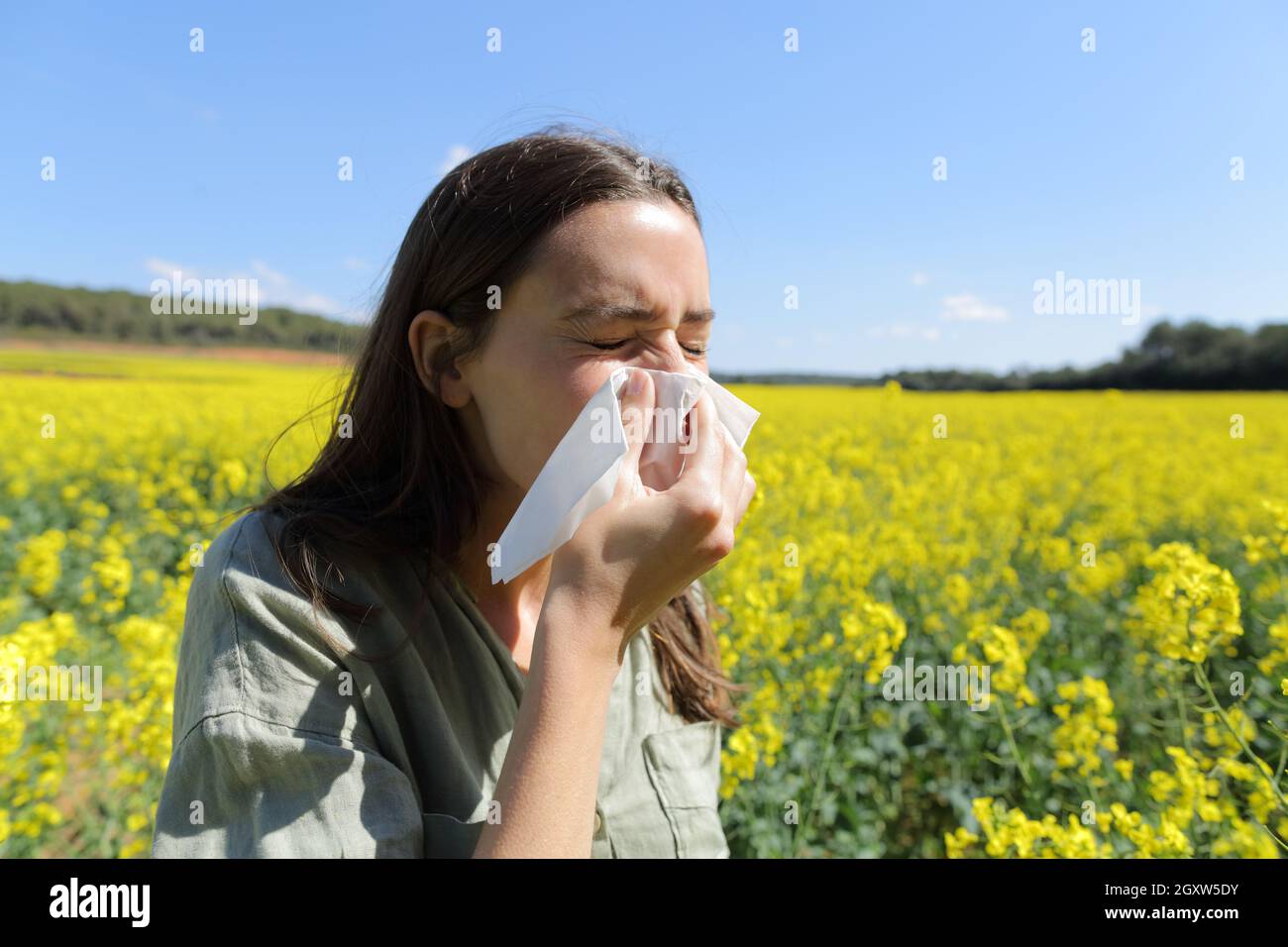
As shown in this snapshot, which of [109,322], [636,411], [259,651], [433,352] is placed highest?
[109,322]

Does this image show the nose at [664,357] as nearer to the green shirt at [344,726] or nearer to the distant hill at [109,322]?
the green shirt at [344,726]

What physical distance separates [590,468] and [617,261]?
322 millimetres

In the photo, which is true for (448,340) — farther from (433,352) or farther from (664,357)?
(664,357)

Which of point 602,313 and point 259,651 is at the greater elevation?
point 602,313

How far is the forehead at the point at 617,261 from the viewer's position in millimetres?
1175

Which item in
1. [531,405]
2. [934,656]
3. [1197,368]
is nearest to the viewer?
[531,405]

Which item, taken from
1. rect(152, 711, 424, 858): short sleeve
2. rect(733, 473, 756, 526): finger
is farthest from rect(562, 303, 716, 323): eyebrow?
rect(152, 711, 424, 858): short sleeve

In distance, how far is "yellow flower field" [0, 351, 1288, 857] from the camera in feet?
5.82

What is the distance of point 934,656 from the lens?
3521 mm

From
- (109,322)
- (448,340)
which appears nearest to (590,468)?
(448,340)

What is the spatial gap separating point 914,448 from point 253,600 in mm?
5226

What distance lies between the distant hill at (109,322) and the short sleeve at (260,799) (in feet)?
111

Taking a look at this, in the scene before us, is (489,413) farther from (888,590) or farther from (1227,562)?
(1227,562)

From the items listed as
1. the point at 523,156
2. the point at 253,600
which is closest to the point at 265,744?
the point at 253,600
